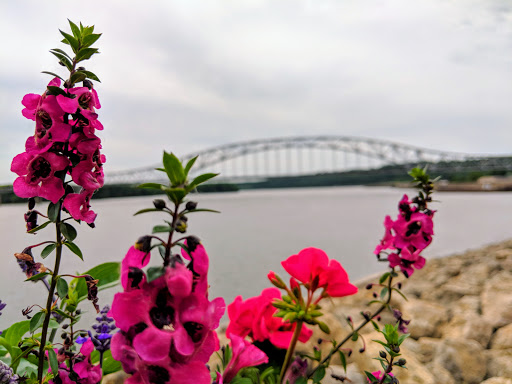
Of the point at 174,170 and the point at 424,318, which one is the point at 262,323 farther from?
the point at 424,318

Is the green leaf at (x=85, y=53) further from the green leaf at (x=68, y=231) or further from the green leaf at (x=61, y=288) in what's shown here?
the green leaf at (x=61, y=288)

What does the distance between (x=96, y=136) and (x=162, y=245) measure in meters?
0.44

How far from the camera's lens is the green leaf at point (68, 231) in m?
0.95

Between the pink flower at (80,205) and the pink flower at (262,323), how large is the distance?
0.74 metres

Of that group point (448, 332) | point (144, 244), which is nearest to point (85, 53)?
point (144, 244)

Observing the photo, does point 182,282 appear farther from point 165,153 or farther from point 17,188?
point 17,188

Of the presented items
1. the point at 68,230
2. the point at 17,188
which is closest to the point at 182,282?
the point at 68,230

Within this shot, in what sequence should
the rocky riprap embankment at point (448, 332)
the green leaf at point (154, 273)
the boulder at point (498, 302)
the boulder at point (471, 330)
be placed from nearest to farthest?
the green leaf at point (154, 273)
the rocky riprap embankment at point (448, 332)
the boulder at point (471, 330)
the boulder at point (498, 302)

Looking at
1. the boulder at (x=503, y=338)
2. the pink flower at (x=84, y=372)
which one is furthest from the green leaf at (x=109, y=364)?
the boulder at (x=503, y=338)

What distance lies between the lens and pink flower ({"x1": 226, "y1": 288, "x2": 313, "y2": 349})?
1469 millimetres

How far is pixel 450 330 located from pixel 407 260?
8.97 ft

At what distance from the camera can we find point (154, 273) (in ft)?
2.16

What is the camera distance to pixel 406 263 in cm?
161

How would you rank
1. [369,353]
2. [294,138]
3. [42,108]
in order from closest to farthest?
[42,108]
[369,353]
[294,138]
